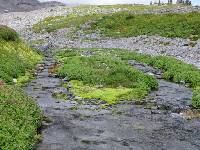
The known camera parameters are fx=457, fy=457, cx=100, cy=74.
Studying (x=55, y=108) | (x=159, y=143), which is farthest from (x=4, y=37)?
(x=159, y=143)

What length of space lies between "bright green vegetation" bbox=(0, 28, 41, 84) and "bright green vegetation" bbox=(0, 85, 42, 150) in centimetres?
878

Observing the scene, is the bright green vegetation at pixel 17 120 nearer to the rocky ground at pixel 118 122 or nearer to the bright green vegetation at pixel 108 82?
the rocky ground at pixel 118 122

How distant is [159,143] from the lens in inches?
786

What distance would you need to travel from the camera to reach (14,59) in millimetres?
39125

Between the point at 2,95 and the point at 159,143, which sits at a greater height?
the point at 2,95

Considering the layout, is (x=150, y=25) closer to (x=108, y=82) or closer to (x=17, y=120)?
(x=108, y=82)

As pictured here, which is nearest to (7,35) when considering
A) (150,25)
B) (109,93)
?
(109,93)

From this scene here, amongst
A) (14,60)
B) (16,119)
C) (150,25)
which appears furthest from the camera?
(150,25)

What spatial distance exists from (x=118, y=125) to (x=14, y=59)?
1873 centimetres

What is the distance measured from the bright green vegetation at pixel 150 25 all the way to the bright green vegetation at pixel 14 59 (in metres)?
27.4

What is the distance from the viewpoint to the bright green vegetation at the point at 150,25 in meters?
70.6

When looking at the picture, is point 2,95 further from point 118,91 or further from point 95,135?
point 118,91

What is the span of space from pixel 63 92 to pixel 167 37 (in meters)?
39.6

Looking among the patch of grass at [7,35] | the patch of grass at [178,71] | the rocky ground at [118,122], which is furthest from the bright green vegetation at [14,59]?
the patch of grass at [178,71]
